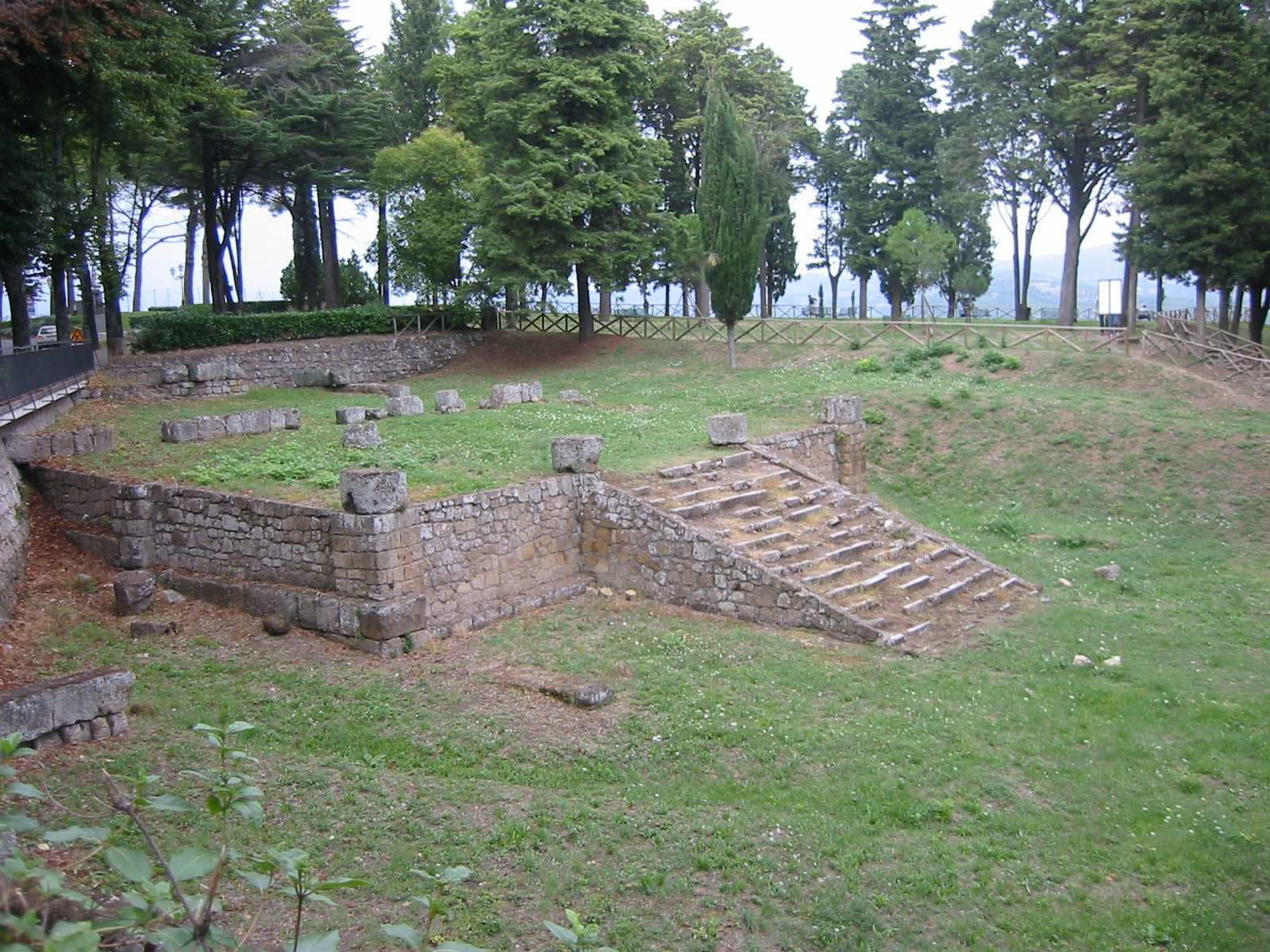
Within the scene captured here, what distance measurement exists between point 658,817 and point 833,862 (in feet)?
5.00

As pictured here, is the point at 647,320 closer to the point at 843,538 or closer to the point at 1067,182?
the point at 1067,182

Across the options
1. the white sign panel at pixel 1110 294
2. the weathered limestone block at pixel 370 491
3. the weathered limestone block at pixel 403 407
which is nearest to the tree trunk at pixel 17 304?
the weathered limestone block at pixel 403 407

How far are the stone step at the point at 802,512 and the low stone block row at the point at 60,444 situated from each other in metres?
11.1

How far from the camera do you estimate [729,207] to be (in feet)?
103

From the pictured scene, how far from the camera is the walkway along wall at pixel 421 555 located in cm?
1295

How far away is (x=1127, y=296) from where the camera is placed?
3741 centimetres

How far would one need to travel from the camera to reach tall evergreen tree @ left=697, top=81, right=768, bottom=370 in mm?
31500

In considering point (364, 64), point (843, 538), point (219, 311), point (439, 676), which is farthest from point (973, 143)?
point (439, 676)

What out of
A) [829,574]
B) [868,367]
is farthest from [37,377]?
[868,367]

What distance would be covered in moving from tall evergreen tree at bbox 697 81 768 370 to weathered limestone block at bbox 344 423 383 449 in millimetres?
15923

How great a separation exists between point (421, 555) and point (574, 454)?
3445 mm

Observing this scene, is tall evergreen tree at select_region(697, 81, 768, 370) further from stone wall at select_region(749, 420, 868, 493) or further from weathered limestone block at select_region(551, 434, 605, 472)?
weathered limestone block at select_region(551, 434, 605, 472)

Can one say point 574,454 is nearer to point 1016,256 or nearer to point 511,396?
point 511,396

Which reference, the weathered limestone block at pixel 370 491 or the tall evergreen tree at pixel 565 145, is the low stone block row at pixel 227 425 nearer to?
the weathered limestone block at pixel 370 491
